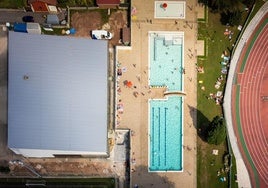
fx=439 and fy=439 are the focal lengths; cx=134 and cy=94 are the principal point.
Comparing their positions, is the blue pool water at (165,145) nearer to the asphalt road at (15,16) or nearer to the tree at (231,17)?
the tree at (231,17)

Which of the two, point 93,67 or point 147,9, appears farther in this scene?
point 147,9

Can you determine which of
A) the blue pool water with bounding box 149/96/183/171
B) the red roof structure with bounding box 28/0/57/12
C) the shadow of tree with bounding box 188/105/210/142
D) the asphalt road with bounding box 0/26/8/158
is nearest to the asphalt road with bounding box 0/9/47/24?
the red roof structure with bounding box 28/0/57/12

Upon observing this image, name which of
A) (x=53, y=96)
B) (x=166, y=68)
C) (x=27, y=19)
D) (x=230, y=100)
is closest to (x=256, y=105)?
(x=230, y=100)

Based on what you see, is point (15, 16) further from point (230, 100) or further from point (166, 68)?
point (230, 100)

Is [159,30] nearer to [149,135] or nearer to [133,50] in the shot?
[133,50]

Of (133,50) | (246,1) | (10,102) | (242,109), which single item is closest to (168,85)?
(133,50)

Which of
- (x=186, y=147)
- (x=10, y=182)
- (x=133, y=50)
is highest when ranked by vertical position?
(x=133, y=50)

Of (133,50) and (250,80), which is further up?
(133,50)
